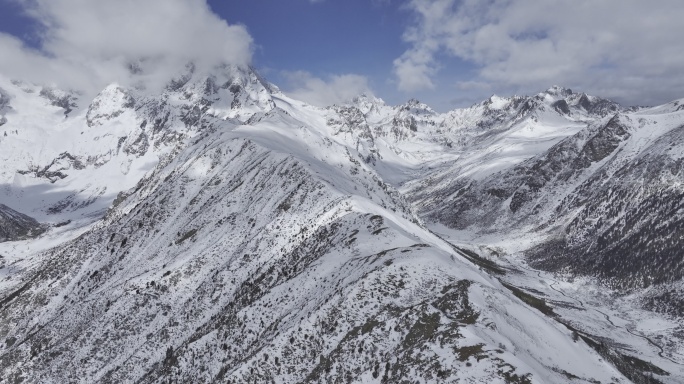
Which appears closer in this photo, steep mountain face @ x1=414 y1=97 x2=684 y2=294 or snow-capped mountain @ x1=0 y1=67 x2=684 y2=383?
snow-capped mountain @ x1=0 y1=67 x2=684 y2=383

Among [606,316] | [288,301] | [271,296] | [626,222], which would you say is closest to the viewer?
[288,301]

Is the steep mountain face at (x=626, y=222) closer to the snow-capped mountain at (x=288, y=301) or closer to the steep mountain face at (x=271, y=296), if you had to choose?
the snow-capped mountain at (x=288, y=301)

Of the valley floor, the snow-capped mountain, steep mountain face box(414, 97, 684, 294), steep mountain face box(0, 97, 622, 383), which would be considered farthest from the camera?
steep mountain face box(414, 97, 684, 294)

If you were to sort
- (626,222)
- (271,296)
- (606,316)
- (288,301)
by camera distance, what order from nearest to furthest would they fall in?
(288,301), (271,296), (606,316), (626,222)

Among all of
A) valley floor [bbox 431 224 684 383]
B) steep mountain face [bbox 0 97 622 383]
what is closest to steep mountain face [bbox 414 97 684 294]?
valley floor [bbox 431 224 684 383]

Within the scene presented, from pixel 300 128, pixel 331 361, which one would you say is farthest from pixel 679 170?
pixel 331 361

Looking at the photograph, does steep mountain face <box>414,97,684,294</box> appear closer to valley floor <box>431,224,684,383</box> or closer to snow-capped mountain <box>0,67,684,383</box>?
valley floor <box>431,224,684,383</box>

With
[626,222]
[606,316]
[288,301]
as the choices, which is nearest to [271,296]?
[288,301]

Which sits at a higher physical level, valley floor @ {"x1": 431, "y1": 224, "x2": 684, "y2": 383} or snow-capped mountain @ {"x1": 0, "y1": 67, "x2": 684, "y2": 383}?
snow-capped mountain @ {"x1": 0, "y1": 67, "x2": 684, "y2": 383}

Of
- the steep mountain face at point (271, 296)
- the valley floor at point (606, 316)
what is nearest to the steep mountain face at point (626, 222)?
the valley floor at point (606, 316)

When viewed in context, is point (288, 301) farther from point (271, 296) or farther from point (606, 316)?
point (606, 316)

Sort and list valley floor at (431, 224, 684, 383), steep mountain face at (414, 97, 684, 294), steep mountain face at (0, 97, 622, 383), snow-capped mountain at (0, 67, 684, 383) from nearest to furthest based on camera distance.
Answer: steep mountain face at (0, 97, 622, 383) < snow-capped mountain at (0, 67, 684, 383) < valley floor at (431, 224, 684, 383) < steep mountain face at (414, 97, 684, 294)

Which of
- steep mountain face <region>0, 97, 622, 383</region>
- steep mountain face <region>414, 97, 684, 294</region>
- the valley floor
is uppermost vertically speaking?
steep mountain face <region>0, 97, 622, 383</region>
